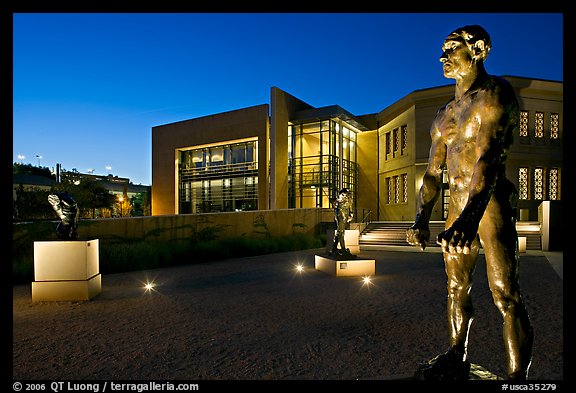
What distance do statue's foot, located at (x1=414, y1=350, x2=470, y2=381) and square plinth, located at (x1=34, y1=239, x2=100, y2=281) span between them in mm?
6872

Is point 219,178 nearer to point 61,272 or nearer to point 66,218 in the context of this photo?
point 66,218

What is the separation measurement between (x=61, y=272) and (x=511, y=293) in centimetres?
788

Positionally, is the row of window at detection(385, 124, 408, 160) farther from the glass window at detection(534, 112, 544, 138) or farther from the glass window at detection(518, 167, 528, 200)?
the glass window at detection(534, 112, 544, 138)

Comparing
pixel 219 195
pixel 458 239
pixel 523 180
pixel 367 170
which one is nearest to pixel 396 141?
pixel 367 170

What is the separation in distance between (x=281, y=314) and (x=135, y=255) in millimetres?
7282

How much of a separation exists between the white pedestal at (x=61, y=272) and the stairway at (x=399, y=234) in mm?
14265

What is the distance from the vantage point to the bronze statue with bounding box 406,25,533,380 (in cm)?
242

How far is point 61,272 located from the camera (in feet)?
23.6

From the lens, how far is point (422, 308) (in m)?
6.36

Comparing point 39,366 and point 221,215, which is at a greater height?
point 221,215

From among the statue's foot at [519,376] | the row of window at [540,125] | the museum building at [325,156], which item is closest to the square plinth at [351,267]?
the statue's foot at [519,376]

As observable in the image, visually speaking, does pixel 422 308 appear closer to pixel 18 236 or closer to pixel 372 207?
pixel 18 236

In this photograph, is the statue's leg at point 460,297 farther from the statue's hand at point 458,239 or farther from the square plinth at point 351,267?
the square plinth at point 351,267
